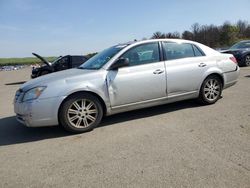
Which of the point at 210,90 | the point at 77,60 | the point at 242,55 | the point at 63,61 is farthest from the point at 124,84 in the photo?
the point at 242,55

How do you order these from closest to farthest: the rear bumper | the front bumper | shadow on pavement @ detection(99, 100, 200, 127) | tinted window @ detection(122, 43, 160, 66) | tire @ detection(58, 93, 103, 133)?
the front bumper < tire @ detection(58, 93, 103, 133) < tinted window @ detection(122, 43, 160, 66) < shadow on pavement @ detection(99, 100, 200, 127) < the rear bumper

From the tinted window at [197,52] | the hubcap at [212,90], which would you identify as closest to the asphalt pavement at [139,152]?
the hubcap at [212,90]

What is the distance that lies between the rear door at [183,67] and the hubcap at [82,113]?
1.68m

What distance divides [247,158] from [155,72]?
8.94 ft

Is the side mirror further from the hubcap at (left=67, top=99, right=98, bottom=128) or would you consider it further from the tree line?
the tree line

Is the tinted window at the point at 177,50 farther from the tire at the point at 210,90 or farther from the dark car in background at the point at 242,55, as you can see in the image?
the dark car in background at the point at 242,55

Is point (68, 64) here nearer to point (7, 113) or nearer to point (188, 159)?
point (7, 113)

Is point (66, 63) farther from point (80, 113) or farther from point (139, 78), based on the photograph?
point (80, 113)

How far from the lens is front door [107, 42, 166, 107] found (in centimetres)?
569

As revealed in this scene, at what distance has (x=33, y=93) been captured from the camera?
17.4 ft

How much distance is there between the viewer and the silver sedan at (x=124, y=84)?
5309 millimetres

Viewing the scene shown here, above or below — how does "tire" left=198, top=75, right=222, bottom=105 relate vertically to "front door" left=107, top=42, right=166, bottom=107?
below

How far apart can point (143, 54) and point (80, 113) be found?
1.76 metres

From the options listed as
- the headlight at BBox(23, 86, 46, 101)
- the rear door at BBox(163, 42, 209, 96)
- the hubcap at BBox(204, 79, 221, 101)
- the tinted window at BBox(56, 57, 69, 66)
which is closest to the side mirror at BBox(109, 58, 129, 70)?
the rear door at BBox(163, 42, 209, 96)
